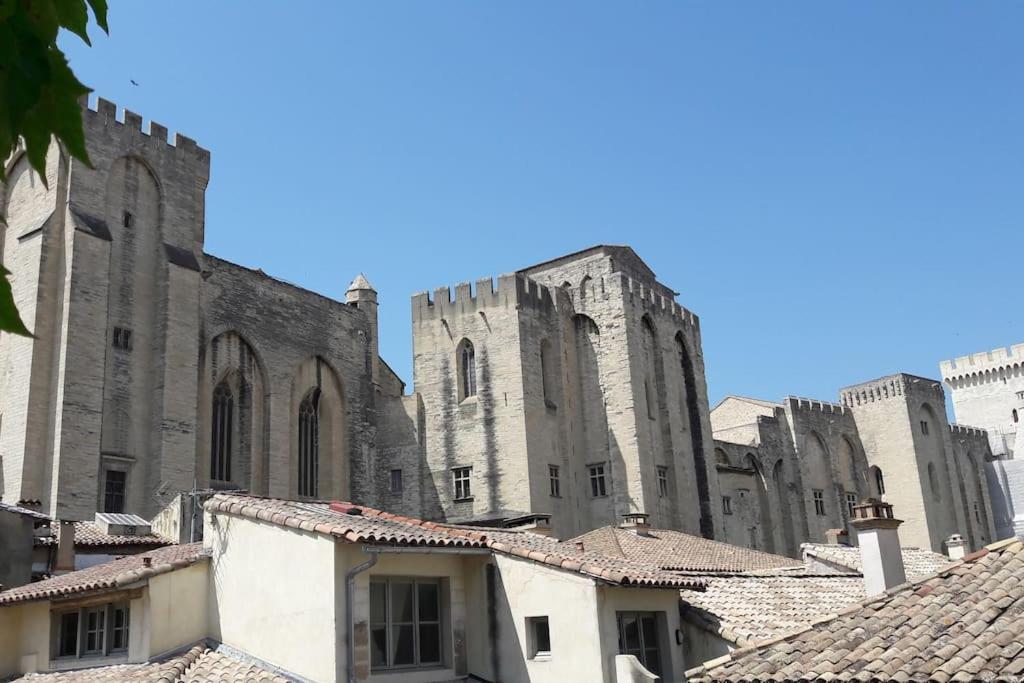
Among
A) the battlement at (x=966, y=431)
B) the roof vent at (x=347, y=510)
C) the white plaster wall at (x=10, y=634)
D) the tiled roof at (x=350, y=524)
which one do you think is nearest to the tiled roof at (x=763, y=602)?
the tiled roof at (x=350, y=524)

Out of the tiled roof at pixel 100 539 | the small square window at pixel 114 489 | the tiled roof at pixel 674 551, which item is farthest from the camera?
the small square window at pixel 114 489

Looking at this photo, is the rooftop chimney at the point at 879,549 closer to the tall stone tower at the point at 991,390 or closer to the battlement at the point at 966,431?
the battlement at the point at 966,431

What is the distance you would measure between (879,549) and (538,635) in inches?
208

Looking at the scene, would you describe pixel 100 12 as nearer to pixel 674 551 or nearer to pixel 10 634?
pixel 10 634

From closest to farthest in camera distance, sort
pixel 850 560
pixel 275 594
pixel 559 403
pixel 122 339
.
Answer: pixel 275 594, pixel 850 560, pixel 122 339, pixel 559 403

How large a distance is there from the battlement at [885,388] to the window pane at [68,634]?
50033 millimetres

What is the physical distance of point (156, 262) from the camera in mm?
32188

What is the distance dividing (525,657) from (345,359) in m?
26.6

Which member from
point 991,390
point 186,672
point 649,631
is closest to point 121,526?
point 186,672

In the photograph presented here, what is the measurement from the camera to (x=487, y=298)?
3800cm

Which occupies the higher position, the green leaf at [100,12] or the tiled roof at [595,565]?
the green leaf at [100,12]

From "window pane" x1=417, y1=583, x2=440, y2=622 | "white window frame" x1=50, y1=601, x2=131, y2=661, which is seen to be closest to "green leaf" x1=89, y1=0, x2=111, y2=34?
"window pane" x1=417, y1=583, x2=440, y2=622

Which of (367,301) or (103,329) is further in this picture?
(367,301)

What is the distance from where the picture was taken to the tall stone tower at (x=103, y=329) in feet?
91.3
